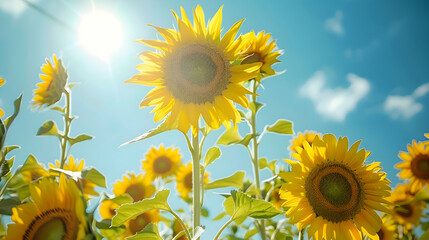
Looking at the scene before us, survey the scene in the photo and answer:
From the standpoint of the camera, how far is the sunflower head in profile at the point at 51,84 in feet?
8.46

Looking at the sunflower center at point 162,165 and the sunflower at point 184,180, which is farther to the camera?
the sunflower center at point 162,165

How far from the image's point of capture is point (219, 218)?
2.86 meters

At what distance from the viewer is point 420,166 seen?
374 cm

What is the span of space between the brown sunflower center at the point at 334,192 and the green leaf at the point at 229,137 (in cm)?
65

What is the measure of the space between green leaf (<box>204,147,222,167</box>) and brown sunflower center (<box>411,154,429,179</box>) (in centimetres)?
294

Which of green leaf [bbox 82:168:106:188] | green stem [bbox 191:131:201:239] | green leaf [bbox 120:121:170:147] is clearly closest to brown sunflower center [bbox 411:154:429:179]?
green stem [bbox 191:131:201:239]

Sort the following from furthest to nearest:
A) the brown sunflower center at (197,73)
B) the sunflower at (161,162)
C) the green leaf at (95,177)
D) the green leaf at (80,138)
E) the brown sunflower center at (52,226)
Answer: the sunflower at (161,162) < the green leaf at (80,138) < the green leaf at (95,177) < the brown sunflower center at (197,73) < the brown sunflower center at (52,226)

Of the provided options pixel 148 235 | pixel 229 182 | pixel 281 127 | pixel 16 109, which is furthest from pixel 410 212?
pixel 16 109

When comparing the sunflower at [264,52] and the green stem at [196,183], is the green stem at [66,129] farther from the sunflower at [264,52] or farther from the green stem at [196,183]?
the sunflower at [264,52]

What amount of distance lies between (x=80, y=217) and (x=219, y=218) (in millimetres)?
2138

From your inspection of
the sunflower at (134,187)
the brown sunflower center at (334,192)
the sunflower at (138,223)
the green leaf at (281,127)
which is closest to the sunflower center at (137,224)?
the sunflower at (138,223)

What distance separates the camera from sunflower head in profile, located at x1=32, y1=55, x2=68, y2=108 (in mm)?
2578

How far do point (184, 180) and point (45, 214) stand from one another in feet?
11.4

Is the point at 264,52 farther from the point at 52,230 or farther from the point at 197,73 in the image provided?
the point at 52,230
